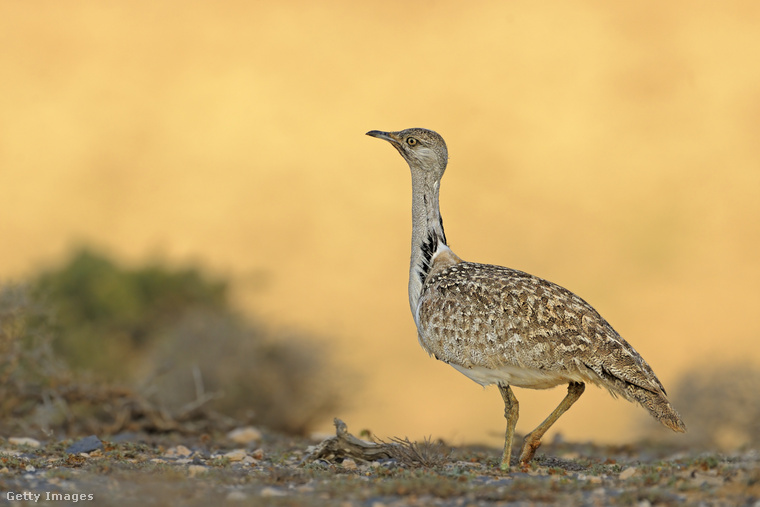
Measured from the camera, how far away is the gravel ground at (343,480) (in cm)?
592

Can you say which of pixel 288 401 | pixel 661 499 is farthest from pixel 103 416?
pixel 661 499

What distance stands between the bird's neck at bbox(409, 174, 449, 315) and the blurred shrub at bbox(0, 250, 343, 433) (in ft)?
15.5

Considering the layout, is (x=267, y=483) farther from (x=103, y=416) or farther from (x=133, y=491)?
(x=103, y=416)

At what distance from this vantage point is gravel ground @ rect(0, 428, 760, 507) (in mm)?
5922

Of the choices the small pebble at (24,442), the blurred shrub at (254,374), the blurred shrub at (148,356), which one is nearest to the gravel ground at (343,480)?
the small pebble at (24,442)

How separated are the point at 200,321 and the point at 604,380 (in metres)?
11.2

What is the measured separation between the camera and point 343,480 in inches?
273

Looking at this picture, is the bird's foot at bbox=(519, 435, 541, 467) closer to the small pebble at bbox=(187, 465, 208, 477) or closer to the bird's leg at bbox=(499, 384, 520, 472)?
the bird's leg at bbox=(499, 384, 520, 472)

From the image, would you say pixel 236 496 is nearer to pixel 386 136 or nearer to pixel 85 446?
pixel 85 446

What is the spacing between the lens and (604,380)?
7.20 meters

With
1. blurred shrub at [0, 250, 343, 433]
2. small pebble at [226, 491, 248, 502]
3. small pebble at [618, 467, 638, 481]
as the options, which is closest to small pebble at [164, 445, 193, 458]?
blurred shrub at [0, 250, 343, 433]

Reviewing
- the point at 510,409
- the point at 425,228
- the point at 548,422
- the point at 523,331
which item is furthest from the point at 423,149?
the point at 548,422

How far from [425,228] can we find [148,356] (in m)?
11.4

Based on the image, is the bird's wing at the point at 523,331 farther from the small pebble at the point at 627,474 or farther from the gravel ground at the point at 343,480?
the gravel ground at the point at 343,480
